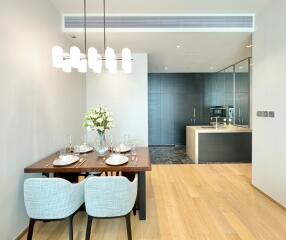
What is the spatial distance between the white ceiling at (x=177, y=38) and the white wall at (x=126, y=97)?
0.61 m

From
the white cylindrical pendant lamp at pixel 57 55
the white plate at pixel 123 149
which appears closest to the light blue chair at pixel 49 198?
the white plate at pixel 123 149

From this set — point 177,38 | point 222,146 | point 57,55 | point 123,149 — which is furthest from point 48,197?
point 222,146

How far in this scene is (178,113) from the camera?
8.73 m

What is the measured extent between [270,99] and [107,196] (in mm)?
2798

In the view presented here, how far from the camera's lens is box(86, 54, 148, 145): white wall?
5.42m

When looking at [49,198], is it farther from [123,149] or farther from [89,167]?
[123,149]

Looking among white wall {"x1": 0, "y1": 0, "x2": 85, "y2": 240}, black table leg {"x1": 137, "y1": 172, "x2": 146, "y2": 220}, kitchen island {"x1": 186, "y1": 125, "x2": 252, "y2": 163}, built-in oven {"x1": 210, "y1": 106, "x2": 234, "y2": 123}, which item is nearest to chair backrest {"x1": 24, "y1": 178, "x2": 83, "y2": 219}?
white wall {"x1": 0, "y1": 0, "x2": 85, "y2": 240}

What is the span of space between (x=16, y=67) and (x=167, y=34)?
8.32ft

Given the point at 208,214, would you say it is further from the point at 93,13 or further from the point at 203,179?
the point at 93,13

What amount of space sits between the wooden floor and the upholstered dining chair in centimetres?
51

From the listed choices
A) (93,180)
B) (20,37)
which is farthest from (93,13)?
(93,180)

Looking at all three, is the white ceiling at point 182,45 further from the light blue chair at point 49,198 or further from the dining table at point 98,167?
the light blue chair at point 49,198

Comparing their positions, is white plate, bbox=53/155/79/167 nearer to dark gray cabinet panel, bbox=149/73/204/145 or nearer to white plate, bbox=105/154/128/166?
white plate, bbox=105/154/128/166

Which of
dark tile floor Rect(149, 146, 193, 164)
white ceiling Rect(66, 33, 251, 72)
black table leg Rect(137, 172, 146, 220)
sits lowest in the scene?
dark tile floor Rect(149, 146, 193, 164)
